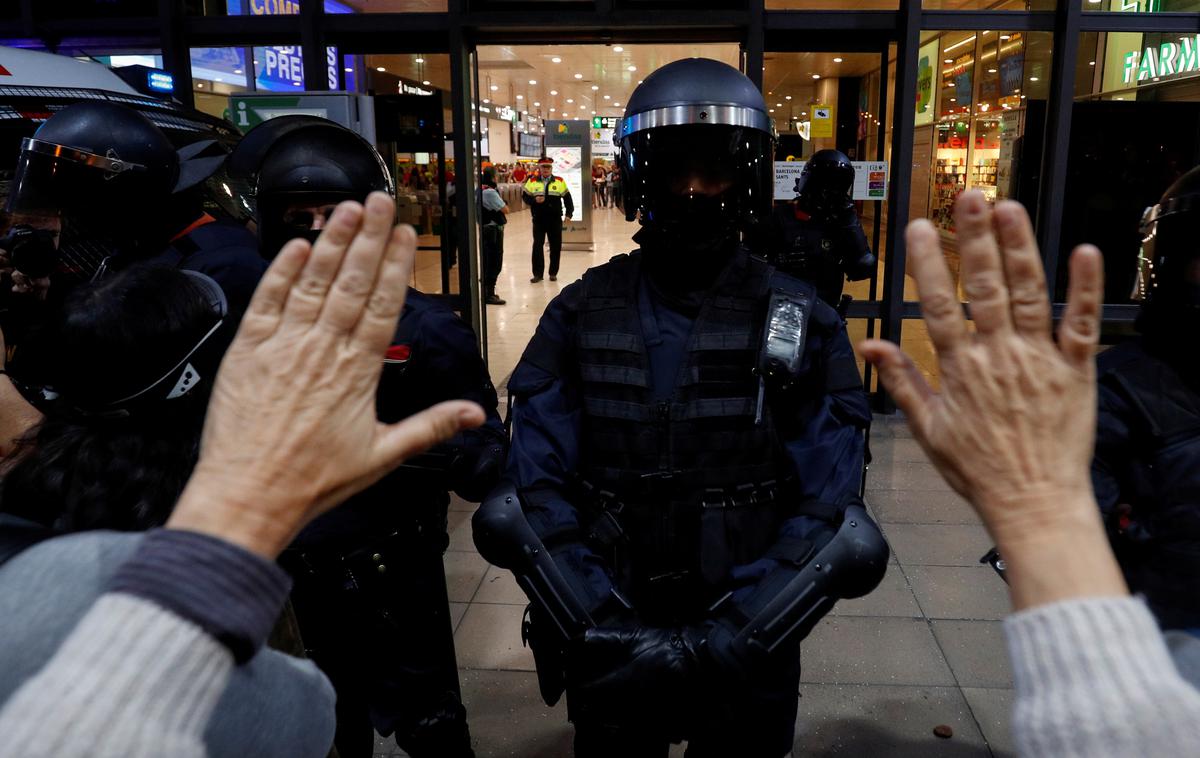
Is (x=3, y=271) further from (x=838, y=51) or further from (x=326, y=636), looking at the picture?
(x=838, y=51)

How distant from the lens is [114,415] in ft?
4.13

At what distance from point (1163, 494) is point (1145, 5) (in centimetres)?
658

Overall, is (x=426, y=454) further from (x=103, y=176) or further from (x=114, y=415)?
(x=103, y=176)

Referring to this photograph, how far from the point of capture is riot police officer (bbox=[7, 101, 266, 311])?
2537 mm

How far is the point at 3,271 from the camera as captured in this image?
260 centimetres

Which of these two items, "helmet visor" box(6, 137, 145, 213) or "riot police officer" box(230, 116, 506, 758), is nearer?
"riot police officer" box(230, 116, 506, 758)

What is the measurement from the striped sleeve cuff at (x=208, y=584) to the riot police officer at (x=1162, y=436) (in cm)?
162

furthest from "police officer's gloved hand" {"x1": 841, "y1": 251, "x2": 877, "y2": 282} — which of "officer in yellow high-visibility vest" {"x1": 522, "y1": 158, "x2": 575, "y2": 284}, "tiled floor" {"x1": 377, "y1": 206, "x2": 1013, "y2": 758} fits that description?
"officer in yellow high-visibility vest" {"x1": 522, "y1": 158, "x2": 575, "y2": 284}

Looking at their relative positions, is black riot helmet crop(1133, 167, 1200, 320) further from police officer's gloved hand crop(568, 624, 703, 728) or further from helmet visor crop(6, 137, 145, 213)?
helmet visor crop(6, 137, 145, 213)

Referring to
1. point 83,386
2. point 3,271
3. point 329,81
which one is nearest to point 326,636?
point 83,386

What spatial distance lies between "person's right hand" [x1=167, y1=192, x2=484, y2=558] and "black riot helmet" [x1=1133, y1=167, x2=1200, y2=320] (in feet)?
5.17

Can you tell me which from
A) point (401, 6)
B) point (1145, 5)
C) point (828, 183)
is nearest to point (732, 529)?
point (828, 183)

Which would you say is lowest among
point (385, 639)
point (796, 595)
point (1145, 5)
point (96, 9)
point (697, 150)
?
point (385, 639)

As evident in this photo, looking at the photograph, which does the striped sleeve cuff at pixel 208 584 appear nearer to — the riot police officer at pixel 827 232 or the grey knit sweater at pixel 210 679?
the grey knit sweater at pixel 210 679
